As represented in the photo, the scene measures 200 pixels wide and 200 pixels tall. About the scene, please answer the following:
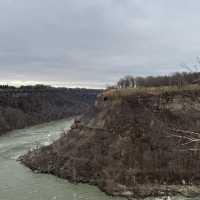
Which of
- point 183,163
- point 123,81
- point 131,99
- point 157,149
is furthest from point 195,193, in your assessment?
point 123,81

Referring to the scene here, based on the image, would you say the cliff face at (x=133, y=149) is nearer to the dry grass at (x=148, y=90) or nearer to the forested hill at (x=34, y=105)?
the dry grass at (x=148, y=90)

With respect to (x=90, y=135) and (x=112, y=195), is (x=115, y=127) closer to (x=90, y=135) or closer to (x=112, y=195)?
(x=90, y=135)

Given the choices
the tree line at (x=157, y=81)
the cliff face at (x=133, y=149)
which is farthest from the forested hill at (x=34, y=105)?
the cliff face at (x=133, y=149)

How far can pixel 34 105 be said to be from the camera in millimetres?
85500

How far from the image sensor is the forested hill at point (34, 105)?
6862cm

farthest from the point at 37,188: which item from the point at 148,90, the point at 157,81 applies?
the point at 157,81

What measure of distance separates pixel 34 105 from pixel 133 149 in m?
62.9

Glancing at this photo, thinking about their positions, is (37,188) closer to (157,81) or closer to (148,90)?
(148,90)

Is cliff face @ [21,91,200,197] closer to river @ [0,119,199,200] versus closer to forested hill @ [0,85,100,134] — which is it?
river @ [0,119,199,200]

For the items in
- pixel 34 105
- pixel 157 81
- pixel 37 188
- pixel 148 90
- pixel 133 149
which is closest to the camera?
pixel 37 188

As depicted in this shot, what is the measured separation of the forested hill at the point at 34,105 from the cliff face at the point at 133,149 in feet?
112

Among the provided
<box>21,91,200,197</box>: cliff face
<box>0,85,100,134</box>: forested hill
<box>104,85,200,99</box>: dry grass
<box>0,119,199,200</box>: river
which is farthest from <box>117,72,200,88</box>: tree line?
<box>0,85,100,134</box>: forested hill

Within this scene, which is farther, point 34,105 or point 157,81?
point 34,105

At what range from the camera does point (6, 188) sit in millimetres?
22859
